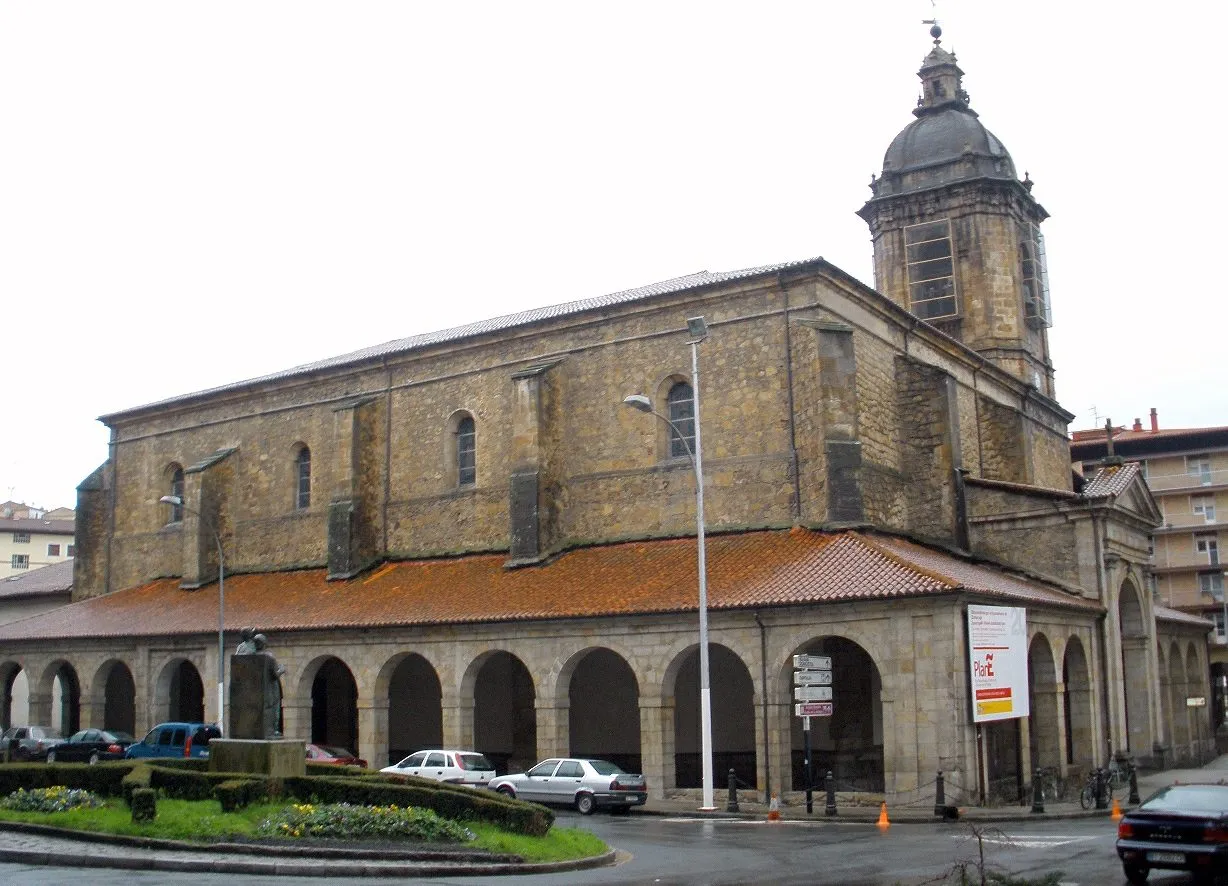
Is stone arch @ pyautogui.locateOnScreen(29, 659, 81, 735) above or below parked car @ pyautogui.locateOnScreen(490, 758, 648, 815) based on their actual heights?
above

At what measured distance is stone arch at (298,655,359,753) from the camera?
40.7m

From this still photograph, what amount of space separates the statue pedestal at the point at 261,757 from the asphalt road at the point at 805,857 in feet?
14.4

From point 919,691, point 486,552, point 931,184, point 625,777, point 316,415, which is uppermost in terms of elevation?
point 931,184

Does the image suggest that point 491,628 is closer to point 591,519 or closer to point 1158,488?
point 591,519

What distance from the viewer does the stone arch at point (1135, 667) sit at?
1399 inches

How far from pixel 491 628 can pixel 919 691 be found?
35.4 ft

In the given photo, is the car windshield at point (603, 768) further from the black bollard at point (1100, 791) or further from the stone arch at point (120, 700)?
the stone arch at point (120, 700)

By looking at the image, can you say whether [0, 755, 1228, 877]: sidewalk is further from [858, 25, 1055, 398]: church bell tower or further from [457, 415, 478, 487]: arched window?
[858, 25, 1055, 398]: church bell tower

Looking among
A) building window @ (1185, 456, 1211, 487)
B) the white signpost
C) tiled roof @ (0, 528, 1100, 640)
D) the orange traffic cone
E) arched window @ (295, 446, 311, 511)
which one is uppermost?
building window @ (1185, 456, 1211, 487)

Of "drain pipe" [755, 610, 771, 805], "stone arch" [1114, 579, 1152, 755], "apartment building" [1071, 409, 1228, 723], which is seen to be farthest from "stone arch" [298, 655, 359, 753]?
"apartment building" [1071, 409, 1228, 723]

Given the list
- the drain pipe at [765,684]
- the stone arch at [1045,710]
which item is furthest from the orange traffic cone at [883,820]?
the stone arch at [1045,710]

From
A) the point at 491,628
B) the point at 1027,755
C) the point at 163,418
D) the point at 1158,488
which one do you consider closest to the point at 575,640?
the point at 491,628

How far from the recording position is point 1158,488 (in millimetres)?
73875

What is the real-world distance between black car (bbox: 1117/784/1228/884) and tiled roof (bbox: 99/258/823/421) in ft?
62.9
